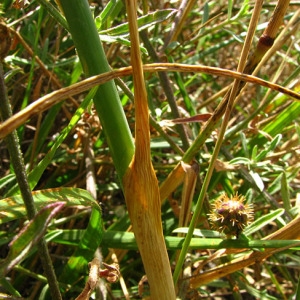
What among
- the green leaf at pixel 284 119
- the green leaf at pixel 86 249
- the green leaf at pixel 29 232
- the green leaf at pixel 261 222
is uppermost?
the green leaf at pixel 284 119

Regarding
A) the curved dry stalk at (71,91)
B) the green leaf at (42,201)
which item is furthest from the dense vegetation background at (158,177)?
the curved dry stalk at (71,91)

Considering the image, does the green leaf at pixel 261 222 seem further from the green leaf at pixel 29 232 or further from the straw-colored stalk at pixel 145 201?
the green leaf at pixel 29 232

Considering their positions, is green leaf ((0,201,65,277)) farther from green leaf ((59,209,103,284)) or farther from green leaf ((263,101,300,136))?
green leaf ((263,101,300,136))

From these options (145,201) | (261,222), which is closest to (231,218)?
(261,222)

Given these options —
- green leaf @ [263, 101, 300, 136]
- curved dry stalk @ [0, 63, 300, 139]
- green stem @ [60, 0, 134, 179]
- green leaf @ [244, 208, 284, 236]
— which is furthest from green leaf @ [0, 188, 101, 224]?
green leaf @ [263, 101, 300, 136]

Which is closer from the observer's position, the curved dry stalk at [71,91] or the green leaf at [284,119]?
the curved dry stalk at [71,91]

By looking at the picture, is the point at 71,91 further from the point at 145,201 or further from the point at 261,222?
the point at 261,222
